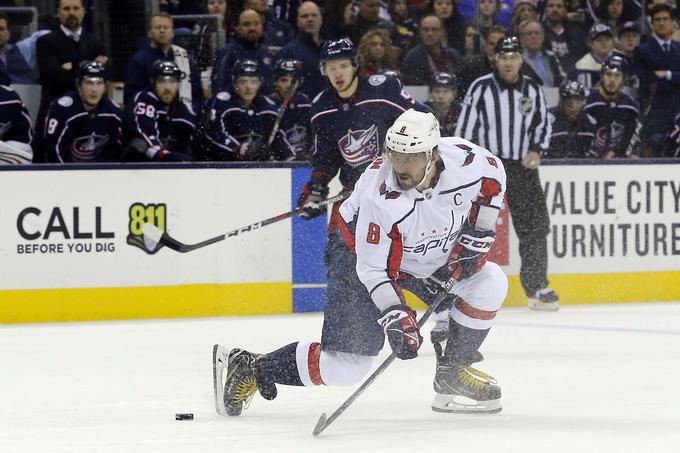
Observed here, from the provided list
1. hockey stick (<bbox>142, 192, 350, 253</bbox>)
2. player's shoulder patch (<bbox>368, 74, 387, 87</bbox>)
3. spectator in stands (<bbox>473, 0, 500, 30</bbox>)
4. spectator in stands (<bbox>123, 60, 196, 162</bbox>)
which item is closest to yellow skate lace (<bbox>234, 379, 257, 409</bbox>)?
player's shoulder patch (<bbox>368, 74, 387, 87</bbox>)

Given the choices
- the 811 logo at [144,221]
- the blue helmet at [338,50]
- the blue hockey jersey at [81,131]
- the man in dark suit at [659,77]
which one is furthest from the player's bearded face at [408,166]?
the man in dark suit at [659,77]

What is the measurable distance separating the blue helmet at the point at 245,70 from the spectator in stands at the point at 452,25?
1616 mm

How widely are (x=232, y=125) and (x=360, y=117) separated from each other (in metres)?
1.67

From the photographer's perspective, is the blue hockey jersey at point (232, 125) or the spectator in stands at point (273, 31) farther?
the spectator in stands at point (273, 31)

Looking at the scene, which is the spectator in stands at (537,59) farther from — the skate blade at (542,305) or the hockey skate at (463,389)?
the hockey skate at (463,389)

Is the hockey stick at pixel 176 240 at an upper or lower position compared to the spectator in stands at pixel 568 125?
lower

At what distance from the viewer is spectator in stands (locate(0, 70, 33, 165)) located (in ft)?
22.5

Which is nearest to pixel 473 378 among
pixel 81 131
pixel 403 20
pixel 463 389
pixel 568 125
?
pixel 463 389

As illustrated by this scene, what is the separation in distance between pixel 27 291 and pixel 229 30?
7.25 feet

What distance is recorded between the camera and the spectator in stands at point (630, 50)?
860 centimetres

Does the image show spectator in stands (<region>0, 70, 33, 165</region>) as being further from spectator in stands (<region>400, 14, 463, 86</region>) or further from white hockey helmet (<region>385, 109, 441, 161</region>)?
white hockey helmet (<region>385, 109, 441, 161</region>)

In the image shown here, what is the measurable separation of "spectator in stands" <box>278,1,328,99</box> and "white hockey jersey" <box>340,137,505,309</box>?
3.66 metres

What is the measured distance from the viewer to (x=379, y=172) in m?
3.88

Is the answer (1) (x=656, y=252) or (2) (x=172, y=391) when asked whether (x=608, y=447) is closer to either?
(2) (x=172, y=391)
